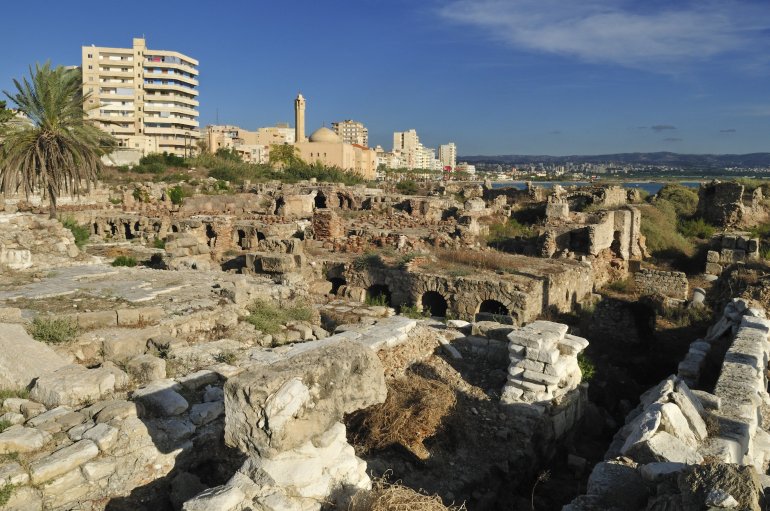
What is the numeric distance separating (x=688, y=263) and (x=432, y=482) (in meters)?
19.0

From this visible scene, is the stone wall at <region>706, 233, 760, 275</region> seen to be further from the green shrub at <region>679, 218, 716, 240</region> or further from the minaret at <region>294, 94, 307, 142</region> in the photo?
the minaret at <region>294, 94, 307, 142</region>

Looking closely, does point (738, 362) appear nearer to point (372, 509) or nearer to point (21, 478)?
point (372, 509)

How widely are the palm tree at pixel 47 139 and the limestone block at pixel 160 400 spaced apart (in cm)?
1416

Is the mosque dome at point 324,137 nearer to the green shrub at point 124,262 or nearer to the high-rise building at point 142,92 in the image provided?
the high-rise building at point 142,92

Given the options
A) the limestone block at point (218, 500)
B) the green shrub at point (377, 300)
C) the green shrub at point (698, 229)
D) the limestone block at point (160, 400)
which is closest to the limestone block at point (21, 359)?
the limestone block at point (160, 400)

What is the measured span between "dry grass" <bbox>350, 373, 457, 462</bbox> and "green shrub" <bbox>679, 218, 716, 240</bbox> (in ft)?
77.1

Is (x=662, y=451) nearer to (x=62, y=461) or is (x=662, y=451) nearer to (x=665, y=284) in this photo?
(x=62, y=461)

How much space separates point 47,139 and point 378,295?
37.1ft

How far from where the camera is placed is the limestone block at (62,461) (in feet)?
12.4

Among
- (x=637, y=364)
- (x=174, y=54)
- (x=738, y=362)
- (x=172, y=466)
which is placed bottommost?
(x=637, y=364)

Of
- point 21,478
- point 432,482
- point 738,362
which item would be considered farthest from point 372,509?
point 738,362

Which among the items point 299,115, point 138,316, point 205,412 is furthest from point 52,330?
point 299,115

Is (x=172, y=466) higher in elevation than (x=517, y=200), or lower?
lower

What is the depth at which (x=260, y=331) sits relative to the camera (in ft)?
25.8
